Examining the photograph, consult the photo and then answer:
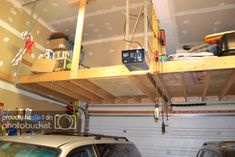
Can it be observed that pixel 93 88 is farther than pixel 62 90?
No

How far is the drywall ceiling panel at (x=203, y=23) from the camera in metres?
4.95

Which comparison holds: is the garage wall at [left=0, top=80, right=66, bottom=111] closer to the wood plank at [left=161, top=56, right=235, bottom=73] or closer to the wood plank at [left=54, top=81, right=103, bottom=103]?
the wood plank at [left=54, top=81, right=103, bottom=103]

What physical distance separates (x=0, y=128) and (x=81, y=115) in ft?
9.16

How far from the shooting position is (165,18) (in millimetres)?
4227

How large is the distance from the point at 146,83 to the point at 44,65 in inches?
77.9

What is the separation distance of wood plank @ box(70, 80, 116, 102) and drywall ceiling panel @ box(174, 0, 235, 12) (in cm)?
235

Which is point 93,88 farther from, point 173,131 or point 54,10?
point 173,131

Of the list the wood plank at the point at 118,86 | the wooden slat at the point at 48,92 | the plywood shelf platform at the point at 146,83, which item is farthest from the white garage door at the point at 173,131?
the wooden slat at the point at 48,92

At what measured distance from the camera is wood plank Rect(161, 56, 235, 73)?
10.9 feet

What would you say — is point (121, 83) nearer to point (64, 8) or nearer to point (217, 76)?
point (217, 76)

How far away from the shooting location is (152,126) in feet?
19.6

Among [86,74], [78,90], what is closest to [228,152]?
[86,74]

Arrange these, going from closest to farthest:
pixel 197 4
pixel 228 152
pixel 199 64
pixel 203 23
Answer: pixel 228 152 < pixel 199 64 < pixel 197 4 < pixel 203 23

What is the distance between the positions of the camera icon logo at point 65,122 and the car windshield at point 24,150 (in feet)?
9.36
